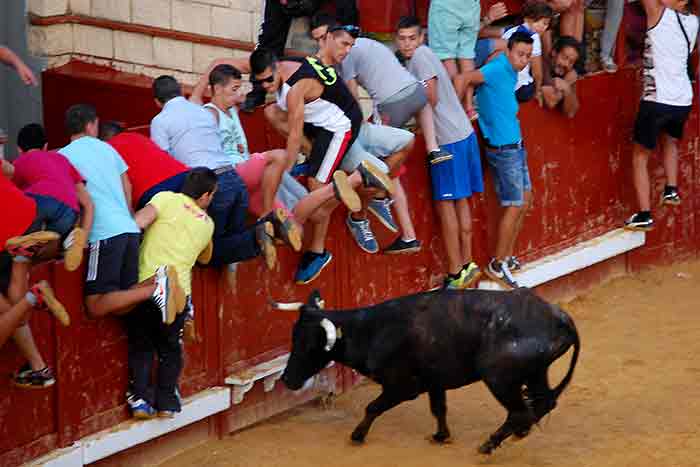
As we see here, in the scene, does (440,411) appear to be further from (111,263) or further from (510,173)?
(510,173)

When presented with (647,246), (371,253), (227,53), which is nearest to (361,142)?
(371,253)

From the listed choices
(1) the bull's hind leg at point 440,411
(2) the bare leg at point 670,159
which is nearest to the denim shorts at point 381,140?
(1) the bull's hind leg at point 440,411

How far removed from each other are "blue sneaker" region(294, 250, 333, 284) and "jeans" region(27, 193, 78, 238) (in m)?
2.41

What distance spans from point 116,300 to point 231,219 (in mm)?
1122

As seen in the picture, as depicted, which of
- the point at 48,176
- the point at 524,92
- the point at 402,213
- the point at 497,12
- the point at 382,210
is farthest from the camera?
the point at 497,12

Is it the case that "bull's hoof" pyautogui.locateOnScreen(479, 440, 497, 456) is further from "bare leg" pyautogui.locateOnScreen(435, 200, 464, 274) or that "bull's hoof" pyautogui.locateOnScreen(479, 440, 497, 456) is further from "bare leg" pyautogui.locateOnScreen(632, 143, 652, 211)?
"bare leg" pyautogui.locateOnScreen(632, 143, 652, 211)

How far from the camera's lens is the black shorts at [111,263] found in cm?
876

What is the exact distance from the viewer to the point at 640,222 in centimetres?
1404

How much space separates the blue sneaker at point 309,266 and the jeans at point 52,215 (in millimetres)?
2411

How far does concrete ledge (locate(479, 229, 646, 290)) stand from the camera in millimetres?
12805

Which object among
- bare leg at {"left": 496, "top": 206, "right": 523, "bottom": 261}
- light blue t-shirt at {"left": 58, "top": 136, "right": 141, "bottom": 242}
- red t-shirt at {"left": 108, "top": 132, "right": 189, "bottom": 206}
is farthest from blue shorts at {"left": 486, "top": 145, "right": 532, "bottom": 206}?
light blue t-shirt at {"left": 58, "top": 136, "right": 141, "bottom": 242}

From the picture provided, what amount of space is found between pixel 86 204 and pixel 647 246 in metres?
7.07

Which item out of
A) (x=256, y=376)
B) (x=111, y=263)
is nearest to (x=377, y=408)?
(x=256, y=376)

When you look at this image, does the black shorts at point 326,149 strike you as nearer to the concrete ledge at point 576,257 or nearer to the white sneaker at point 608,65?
Result: the concrete ledge at point 576,257
